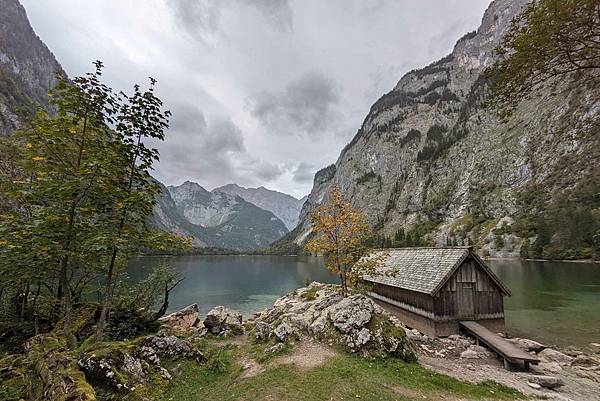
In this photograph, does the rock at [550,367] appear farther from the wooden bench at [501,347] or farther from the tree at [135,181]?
the tree at [135,181]

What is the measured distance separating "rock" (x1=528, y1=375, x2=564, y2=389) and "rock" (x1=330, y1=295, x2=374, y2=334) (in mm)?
8116

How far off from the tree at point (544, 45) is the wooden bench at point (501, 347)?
14.3 metres

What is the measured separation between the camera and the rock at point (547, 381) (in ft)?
43.8

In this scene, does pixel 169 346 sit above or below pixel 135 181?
below

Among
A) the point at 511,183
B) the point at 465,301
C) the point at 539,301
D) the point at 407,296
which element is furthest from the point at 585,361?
the point at 511,183

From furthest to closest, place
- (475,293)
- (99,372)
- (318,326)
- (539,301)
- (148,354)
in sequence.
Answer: (539,301) → (475,293) → (318,326) → (148,354) → (99,372)

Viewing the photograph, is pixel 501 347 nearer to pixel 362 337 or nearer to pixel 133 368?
pixel 362 337

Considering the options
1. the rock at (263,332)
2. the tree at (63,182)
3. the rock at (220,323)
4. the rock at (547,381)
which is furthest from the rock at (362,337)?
the tree at (63,182)

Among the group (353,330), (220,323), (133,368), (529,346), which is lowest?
(220,323)

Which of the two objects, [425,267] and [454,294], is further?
[425,267]

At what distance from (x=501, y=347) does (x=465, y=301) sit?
4487mm

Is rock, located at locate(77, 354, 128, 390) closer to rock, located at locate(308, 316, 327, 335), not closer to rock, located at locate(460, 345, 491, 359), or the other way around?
rock, located at locate(308, 316, 327, 335)

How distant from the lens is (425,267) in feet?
76.3

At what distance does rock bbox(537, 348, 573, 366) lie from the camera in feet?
59.3
